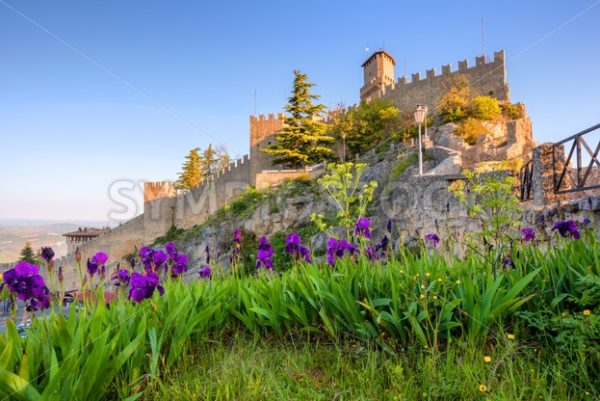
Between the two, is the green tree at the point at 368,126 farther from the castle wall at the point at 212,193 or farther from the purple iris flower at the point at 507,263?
the purple iris flower at the point at 507,263

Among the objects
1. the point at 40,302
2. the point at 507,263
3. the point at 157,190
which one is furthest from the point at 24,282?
the point at 157,190

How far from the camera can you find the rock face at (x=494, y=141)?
2064cm

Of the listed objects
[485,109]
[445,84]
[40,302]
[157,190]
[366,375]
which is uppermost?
[445,84]

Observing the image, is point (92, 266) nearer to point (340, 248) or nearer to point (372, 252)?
point (340, 248)

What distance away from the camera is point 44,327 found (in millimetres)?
2443

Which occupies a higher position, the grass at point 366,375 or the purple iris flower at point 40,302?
the purple iris flower at point 40,302

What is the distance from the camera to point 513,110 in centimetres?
2578

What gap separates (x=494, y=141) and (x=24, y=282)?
77.9ft

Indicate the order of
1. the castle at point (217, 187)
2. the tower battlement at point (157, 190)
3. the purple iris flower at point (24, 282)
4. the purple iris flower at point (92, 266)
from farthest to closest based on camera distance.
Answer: the tower battlement at point (157, 190) → the castle at point (217, 187) → the purple iris flower at point (92, 266) → the purple iris flower at point (24, 282)

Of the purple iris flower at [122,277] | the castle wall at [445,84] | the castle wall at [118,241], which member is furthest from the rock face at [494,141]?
the castle wall at [118,241]

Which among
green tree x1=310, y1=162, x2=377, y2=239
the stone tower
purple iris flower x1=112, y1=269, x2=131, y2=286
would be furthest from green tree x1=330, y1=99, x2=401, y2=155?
purple iris flower x1=112, y1=269, x2=131, y2=286

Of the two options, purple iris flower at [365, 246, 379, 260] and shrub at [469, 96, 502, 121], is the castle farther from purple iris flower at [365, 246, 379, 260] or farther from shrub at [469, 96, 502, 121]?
purple iris flower at [365, 246, 379, 260]

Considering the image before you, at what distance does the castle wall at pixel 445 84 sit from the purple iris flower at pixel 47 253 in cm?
2995

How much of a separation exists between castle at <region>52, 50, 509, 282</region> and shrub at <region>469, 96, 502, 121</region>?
3981 mm
